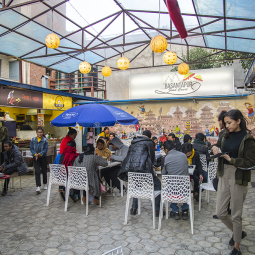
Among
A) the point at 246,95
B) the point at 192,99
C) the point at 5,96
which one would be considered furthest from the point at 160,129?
the point at 5,96

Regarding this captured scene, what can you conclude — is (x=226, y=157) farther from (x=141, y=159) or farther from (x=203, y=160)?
(x=203, y=160)

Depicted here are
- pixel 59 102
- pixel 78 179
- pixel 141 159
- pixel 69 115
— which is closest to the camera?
pixel 141 159

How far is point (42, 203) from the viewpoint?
531 cm

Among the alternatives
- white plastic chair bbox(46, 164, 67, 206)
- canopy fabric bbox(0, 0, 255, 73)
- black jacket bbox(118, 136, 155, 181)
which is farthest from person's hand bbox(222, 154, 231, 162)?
canopy fabric bbox(0, 0, 255, 73)

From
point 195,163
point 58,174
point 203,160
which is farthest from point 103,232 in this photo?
point 203,160

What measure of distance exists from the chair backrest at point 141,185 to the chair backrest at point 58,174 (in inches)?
64.9

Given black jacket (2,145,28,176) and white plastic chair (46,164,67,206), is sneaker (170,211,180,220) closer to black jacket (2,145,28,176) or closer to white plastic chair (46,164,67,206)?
white plastic chair (46,164,67,206)

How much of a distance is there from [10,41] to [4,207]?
5958 millimetres

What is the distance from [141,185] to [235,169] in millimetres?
1716

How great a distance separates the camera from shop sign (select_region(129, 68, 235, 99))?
1106 cm

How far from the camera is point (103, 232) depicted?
12.5ft

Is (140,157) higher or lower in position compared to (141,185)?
higher

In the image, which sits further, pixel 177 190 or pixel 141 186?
pixel 141 186

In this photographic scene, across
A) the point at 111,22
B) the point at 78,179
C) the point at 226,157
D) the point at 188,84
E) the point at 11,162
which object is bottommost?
the point at 78,179
